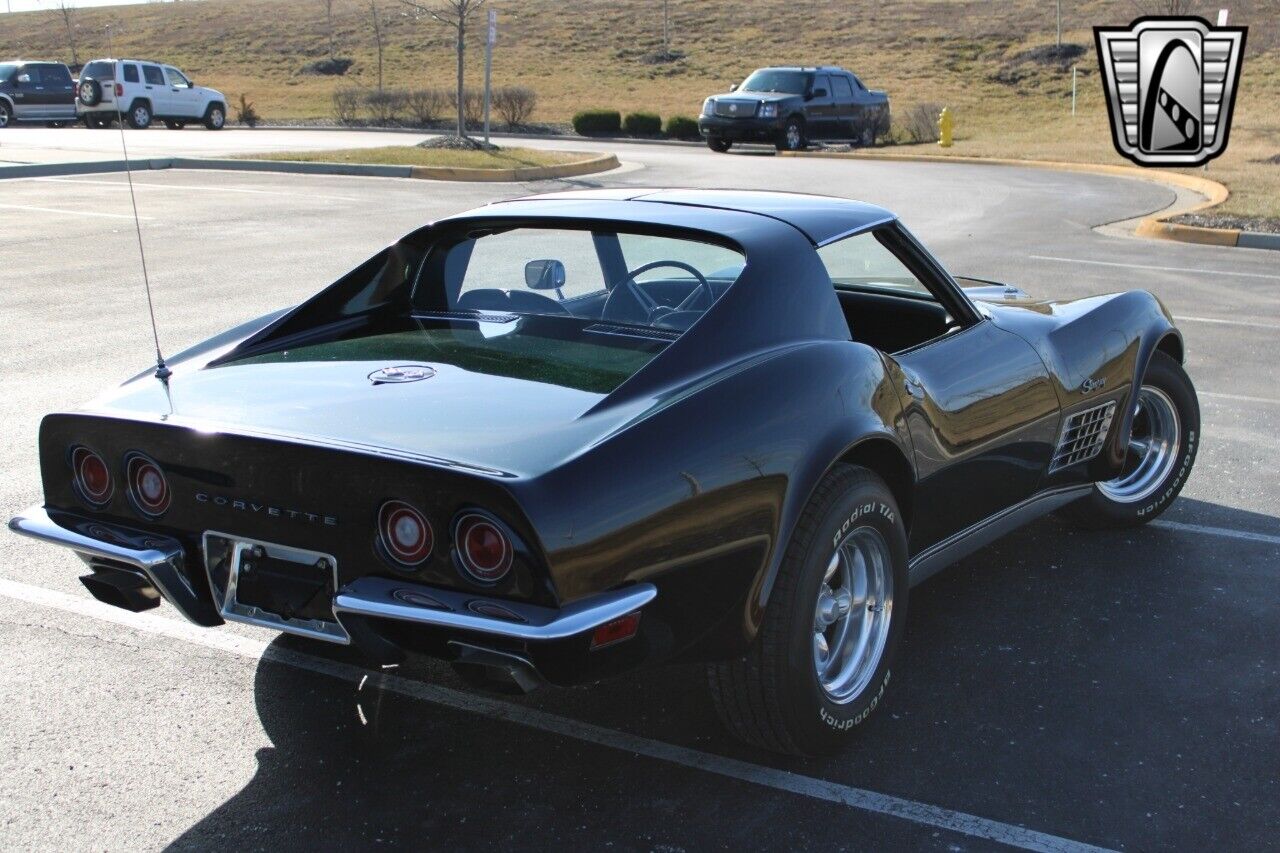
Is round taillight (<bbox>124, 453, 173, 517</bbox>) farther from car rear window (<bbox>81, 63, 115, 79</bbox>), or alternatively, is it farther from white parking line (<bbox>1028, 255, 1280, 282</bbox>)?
car rear window (<bbox>81, 63, 115, 79</bbox>)

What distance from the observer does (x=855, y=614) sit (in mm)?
3633

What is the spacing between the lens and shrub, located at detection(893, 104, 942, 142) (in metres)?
34.0

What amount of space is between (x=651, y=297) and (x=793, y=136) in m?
25.3

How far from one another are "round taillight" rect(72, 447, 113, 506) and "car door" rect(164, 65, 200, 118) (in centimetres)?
3444

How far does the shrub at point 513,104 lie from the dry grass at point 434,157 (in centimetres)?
1316

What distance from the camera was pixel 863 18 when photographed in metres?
63.5

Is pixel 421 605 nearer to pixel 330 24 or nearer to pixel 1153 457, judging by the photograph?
pixel 1153 457

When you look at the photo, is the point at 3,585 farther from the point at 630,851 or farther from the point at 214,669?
the point at 630,851

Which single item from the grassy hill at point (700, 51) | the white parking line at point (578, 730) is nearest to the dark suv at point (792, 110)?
the grassy hill at point (700, 51)

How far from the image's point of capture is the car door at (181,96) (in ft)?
116

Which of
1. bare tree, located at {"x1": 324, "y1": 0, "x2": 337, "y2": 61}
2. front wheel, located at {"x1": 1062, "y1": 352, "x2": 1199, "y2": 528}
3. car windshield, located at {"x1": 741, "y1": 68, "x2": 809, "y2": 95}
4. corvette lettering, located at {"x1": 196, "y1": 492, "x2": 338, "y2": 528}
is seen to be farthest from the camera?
bare tree, located at {"x1": 324, "y1": 0, "x2": 337, "y2": 61}

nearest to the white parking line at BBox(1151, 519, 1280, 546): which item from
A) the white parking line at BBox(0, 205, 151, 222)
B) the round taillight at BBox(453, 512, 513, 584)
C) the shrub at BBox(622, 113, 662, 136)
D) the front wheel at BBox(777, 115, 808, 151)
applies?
the round taillight at BBox(453, 512, 513, 584)

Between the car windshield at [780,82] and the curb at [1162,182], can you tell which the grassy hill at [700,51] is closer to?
the curb at [1162,182]

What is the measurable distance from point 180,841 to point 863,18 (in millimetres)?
64714
